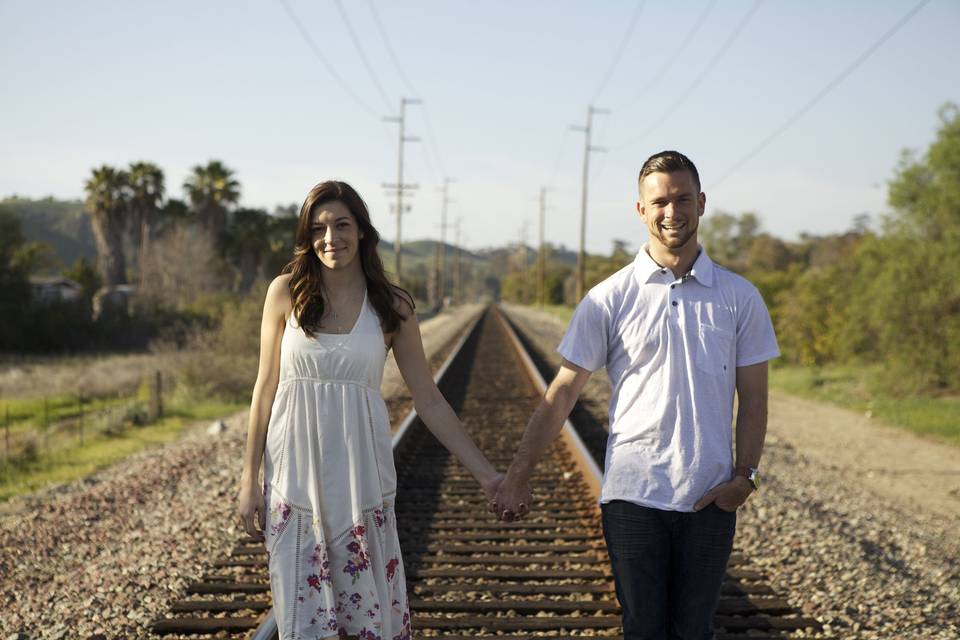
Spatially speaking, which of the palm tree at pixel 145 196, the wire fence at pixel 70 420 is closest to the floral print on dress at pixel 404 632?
the wire fence at pixel 70 420

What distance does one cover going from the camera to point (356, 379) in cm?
300

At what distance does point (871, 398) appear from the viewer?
17.1m

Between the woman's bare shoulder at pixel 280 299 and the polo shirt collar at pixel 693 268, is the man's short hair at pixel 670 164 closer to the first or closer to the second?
the polo shirt collar at pixel 693 268

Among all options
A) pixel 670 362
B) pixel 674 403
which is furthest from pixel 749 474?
pixel 670 362

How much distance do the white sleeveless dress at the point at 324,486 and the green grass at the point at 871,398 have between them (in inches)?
466

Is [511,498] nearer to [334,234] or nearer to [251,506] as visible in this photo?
[251,506]

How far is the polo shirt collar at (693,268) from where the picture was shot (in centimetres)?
296

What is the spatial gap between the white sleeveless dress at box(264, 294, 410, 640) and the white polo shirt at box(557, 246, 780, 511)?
71cm

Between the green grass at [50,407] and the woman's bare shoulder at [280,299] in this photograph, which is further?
the green grass at [50,407]

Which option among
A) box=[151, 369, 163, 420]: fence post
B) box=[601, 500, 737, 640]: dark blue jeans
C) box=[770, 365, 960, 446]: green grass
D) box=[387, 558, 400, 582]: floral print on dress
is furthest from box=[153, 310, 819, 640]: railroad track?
box=[770, 365, 960, 446]: green grass

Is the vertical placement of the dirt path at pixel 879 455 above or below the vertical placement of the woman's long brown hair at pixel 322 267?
below

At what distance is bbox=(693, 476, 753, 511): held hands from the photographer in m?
2.83

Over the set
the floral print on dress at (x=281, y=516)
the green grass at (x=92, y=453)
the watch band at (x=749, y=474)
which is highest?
the watch band at (x=749, y=474)

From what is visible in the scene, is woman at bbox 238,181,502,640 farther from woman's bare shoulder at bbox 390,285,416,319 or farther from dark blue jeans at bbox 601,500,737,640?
dark blue jeans at bbox 601,500,737,640
